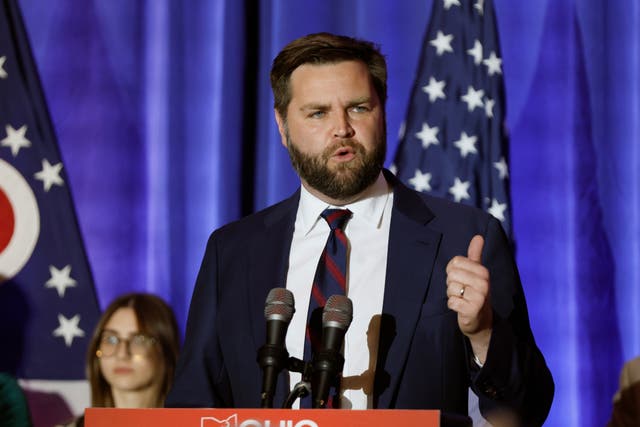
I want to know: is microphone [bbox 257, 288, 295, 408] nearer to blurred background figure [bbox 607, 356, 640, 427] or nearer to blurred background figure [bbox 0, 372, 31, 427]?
blurred background figure [bbox 607, 356, 640, 427]

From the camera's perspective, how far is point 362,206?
7.30 ft

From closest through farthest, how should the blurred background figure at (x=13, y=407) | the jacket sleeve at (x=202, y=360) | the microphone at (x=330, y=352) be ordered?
the microphone at (x=330, y=352) < the jacket sleeve at (x=202, y=360) < the blurred background figure at (x=13, y=407)

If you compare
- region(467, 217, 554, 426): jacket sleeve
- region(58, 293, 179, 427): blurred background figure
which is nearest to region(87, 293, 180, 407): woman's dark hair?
region(58, 293, 179, 427): blurred background figure

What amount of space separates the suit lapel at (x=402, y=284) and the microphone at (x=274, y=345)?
0.40m

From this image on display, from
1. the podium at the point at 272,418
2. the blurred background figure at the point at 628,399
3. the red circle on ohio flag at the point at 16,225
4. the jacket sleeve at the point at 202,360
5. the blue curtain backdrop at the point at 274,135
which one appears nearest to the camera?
the podium at the point at 272,418

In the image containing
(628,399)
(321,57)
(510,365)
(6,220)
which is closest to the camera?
(510,365)

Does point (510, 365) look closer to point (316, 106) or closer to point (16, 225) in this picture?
point (316, 106)

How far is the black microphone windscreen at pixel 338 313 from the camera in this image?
62.7 inches

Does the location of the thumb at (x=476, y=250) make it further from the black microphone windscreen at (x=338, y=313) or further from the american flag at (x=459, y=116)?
the american flag at (x=459, y=116)

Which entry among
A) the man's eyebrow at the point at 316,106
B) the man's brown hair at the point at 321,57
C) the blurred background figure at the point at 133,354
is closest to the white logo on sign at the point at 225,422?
the man's eyebrow at the point at 316,106

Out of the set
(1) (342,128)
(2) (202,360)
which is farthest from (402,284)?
(2) (202,360)

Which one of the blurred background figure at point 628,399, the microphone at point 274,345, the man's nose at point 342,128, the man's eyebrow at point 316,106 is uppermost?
the man's eyebrow at point 316,106

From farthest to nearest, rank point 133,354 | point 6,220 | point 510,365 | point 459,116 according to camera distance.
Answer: point 6,220, point 459,116, point 133,354, point 510,365

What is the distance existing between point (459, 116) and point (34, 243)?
172 centimetres
